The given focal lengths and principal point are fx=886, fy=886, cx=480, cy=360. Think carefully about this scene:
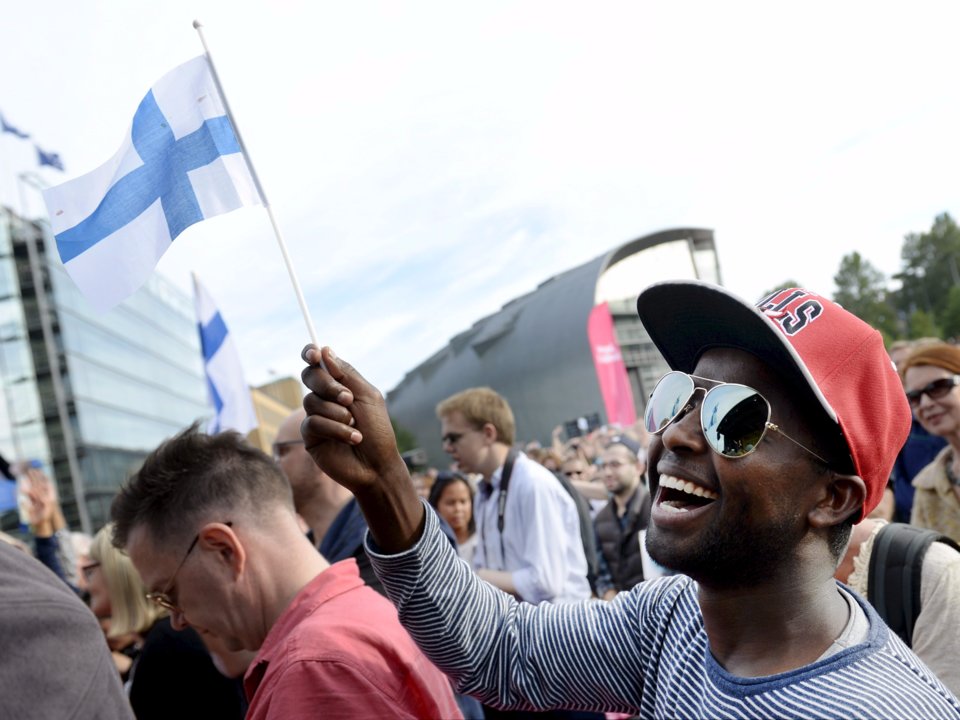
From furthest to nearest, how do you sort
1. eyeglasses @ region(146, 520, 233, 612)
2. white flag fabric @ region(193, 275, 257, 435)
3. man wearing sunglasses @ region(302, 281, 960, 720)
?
white flag fabric @ region(193, 275, 257, 435)
eyeglasses @ region(146, 520, 233, 612)
man wearing sunglasses @ region(302, 281, 960, 720)

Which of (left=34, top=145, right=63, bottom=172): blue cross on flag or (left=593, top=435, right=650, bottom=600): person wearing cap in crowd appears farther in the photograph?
(left=34, top=145, right=63, bottom=172): blue cross on flag

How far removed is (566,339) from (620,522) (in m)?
49.5

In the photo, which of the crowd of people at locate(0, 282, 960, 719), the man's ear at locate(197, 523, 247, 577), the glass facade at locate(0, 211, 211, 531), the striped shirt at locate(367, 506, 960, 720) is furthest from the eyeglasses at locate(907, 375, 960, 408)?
the glass facade at locate(0, 211, 211, 531)

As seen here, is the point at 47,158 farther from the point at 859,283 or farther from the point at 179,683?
the point at 859,283

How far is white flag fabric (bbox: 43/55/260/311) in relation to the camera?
2301mm

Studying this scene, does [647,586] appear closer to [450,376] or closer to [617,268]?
[617,268]

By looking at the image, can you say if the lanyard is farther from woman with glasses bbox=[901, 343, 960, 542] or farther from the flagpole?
the flagpole

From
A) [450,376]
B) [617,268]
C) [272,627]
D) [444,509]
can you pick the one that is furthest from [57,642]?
[450,376]

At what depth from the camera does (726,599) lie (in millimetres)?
1523

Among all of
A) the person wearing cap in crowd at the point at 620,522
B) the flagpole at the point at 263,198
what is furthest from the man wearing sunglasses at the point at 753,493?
the person wearing cap in crowd at the point at 620,522

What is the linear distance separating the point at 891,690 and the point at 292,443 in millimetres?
3301

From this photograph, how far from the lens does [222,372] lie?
5867 millimetres

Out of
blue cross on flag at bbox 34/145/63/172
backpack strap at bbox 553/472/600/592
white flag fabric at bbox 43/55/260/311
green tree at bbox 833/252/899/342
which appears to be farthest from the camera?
green tree at bbox 833/252/899/342

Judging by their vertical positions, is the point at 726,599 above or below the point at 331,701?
above
